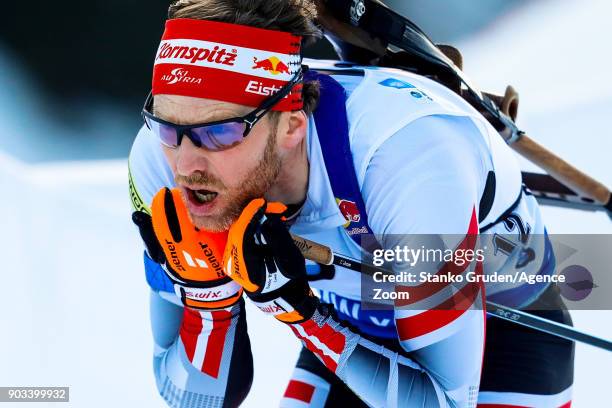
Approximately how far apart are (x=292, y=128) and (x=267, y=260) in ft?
1.27

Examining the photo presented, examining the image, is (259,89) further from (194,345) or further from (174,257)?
(194,345)

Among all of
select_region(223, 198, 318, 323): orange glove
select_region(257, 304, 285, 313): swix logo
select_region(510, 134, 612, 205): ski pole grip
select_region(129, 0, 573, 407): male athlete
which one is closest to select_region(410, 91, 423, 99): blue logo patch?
select_region(129, 0, 573, 407): male athlete

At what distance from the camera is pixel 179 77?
2293mm

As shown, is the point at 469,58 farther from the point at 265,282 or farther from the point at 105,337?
the point at 265,282

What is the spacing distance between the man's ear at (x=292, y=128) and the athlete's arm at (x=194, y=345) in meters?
0.43

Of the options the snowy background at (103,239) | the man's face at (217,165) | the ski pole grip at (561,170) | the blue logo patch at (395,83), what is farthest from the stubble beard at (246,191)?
the ski pole grip at (561,170)

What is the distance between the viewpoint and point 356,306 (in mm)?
2746

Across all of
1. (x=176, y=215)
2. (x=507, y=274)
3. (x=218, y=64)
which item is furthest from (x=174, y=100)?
(x=507, y=274)

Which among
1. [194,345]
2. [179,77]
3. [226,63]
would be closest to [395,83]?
[226,63]

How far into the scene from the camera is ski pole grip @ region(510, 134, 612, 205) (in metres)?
3.47

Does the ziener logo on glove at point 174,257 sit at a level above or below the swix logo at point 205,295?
above

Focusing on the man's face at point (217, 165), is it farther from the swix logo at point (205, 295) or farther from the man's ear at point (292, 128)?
the swix logo at point (205, 295)

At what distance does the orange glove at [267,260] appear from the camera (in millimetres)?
2227

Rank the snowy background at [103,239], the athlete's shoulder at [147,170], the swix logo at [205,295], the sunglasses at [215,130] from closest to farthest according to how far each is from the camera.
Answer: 1. the sunglasses at [215,130]
2. the swix logo at [205,295]
3. the athlete's shoulder at [147,170]
4. the snowy background at [103,239]
